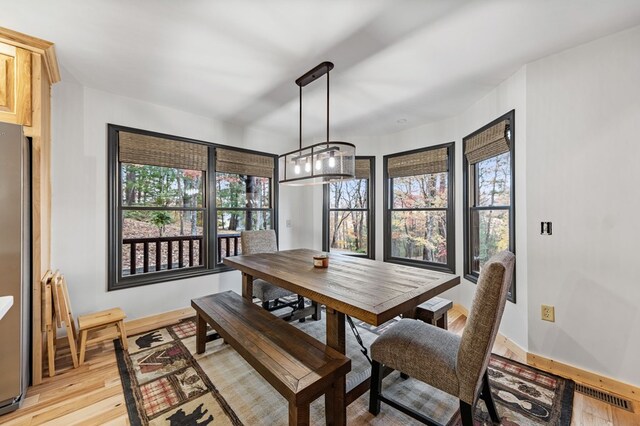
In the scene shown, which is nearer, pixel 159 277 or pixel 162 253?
pixel 159 277

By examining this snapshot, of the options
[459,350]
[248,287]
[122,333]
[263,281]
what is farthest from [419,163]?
[122,333]

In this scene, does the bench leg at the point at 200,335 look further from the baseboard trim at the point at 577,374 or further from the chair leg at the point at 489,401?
the baseboard trim at the point at 577,374

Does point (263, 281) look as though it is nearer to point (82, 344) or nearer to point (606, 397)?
point (82, 344)

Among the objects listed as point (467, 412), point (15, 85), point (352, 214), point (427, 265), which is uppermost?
point (15, 85)

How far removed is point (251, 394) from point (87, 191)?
2610 millimetres

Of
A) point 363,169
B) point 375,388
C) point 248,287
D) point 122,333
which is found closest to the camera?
point 375,388

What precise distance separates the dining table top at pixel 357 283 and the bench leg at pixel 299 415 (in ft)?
1.69

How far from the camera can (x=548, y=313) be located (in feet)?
7.40

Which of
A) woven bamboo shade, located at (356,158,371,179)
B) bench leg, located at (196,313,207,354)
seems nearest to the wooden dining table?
bench leg, located at (196,313,207,354)

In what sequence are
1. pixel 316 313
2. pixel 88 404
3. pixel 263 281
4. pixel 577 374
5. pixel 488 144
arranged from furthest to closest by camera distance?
pixel 316 313, pixel 263 281, pixel 488 144, pixel 577 374, pixel 88 404

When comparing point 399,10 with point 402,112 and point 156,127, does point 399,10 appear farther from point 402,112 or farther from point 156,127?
point 156,127

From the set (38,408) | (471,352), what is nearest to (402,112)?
(471,352)

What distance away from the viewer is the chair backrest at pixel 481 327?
1.26 m

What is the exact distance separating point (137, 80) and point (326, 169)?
2.10 meters
